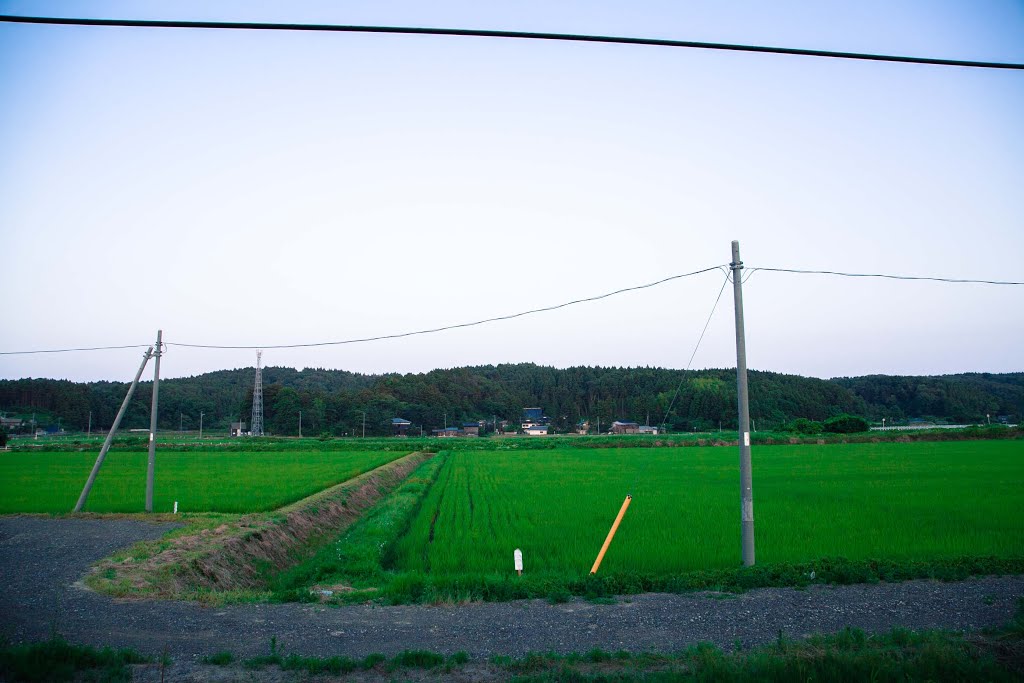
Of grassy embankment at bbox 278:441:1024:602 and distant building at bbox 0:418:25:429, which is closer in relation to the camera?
grassy embankment at bbox 278:441:1024:602

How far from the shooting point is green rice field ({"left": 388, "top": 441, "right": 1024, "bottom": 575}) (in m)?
12.8

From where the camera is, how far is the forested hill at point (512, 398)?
10812cm

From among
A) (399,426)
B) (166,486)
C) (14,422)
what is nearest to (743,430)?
(166,486)

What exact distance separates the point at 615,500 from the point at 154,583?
15.9 m

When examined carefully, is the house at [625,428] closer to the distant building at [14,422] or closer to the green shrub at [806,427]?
the green shrub at [806,427]

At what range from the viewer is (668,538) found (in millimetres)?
14719

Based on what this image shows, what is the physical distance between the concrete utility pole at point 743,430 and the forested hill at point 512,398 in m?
91.5

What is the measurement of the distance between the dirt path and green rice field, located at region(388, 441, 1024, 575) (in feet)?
7.62

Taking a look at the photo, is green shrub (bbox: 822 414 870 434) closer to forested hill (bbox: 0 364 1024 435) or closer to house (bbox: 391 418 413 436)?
forested hill (bbox: 0 364 1024 435)

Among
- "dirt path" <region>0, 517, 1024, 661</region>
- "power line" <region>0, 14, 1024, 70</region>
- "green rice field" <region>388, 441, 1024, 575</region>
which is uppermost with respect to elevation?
"power line" <region>0, 14, 1024, 70</region>

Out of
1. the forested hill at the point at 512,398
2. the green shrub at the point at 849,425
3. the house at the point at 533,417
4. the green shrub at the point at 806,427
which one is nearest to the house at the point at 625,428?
the forested hill at the point at 512,398

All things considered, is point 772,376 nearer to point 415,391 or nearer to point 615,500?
point 415,391

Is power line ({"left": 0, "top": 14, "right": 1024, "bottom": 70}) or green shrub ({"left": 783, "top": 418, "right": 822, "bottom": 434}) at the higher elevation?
power line ({"left": 0, "top": 14, "right": 1024, "bottom": 70})

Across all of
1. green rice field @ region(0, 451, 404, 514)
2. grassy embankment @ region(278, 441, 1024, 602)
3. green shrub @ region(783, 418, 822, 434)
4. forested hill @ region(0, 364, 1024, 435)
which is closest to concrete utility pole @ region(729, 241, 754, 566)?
grassy embankment @ region(278, 441, 1024, 602)
